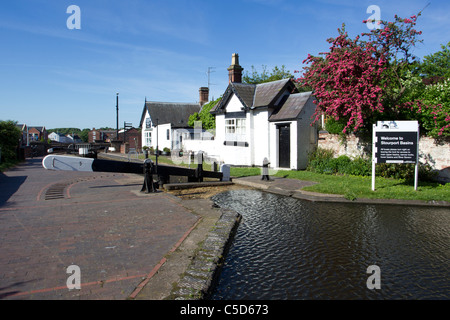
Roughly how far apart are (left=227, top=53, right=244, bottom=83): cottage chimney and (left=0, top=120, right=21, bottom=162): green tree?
61.2ft

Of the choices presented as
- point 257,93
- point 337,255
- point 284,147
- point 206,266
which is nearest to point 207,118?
point 257,93

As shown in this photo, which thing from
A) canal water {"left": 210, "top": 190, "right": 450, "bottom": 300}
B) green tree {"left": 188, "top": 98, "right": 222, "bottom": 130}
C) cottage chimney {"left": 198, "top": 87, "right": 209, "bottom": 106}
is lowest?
canal water {"left": 210, "top": 190, "right": 450, "bottom": 300}

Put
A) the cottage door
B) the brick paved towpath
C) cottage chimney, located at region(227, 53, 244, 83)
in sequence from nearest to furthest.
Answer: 1. the brick paved towpath
2. the cottage door
3. cottage chimney, located at region(227, 53, 244, 83)

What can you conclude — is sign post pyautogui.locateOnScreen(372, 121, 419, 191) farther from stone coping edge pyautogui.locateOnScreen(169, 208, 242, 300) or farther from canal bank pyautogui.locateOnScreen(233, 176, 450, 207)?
stone coping edge pyautogui.locateOnScreen(169, 208, 242, 300)

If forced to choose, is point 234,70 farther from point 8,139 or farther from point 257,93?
point 8,139

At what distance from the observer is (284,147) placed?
19.2 metres

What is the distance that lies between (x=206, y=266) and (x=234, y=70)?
799 inches

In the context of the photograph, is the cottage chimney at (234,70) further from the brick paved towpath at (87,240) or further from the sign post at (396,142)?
the brick paved towpath at (87,240)

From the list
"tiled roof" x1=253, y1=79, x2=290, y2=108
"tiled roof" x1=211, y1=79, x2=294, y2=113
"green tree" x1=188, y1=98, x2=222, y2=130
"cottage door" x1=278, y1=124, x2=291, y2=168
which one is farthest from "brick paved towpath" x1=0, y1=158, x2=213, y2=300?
"green tree" x1=188, y1=98, x2=222, y2=130

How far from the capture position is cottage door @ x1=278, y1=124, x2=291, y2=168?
62.2 ft

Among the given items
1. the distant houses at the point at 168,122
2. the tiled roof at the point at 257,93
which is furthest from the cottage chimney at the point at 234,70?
the distant houses at the point at 168,122

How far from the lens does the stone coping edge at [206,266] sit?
13.4 feet
